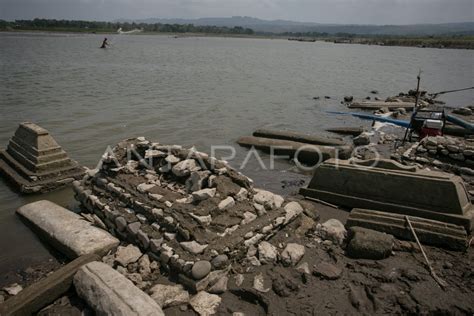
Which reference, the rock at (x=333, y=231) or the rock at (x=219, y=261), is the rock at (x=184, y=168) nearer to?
the rock at (x=219, y=261)

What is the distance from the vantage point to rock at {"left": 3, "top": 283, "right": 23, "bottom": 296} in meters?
5.66

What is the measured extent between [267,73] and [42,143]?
31821mm

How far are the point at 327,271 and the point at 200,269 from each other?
6.75 feet

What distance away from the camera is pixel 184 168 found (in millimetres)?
7090

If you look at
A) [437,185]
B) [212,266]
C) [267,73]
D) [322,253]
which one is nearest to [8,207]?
[212,266]

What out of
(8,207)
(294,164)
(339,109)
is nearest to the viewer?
(8,207)

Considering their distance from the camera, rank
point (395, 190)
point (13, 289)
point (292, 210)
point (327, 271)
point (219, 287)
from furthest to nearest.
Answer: point (395, 190) < point (292, 210) < point (327, 271) < point (13, 289) < point (219, 287)

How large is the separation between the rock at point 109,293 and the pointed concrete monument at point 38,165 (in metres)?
4.69

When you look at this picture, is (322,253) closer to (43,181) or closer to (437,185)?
(437,185)

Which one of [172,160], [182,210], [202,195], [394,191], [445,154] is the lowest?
[445,154]

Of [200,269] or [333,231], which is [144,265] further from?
[333,231]

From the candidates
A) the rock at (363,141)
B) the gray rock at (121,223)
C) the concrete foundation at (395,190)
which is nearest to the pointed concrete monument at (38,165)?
the gray rock at (121,223)

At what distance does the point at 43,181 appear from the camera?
30.6 ft

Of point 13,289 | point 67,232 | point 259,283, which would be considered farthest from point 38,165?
point 259,283
